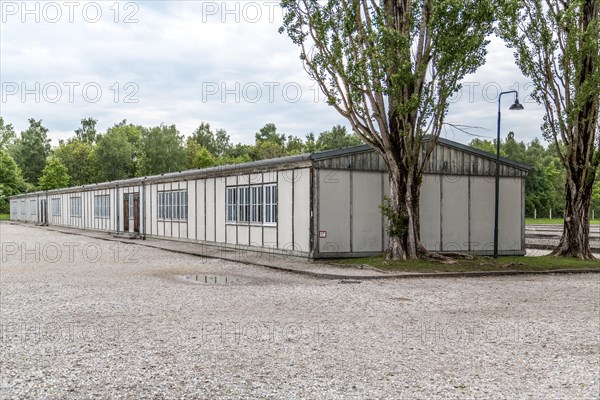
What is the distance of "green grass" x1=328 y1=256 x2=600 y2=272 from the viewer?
16234mm

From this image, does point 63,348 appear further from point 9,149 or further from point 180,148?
point 9,149

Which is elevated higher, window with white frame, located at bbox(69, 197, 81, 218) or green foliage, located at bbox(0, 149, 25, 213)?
green foliage, located at bbox(0, 149, 25, 213)

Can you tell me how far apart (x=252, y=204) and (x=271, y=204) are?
4.85 feet

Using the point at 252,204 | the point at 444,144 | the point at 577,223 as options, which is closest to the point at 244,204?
the point at 252,204

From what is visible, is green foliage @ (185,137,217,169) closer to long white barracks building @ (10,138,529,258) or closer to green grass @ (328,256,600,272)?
long white barracks building @ (10,138,529,258)

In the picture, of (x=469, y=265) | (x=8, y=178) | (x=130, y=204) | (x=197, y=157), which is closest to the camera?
(x=469, y=265)

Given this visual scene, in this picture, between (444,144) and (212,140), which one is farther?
(212,140)

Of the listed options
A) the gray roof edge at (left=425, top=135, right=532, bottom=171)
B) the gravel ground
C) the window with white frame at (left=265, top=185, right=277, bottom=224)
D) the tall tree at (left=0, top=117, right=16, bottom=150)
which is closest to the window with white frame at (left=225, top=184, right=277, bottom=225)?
the window with white frame at (left=265, top=185, right=277, bottom=224)

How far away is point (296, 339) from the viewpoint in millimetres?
7660

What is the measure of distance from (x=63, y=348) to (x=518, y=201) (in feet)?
61.7

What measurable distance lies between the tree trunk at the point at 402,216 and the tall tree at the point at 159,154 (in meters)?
69.3

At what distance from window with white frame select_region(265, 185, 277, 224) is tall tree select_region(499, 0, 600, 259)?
9.33m

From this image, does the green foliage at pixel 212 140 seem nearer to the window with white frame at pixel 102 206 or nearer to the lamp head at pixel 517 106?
the window with white frame at pixel 102 206

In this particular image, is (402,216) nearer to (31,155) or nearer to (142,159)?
(142,159)
